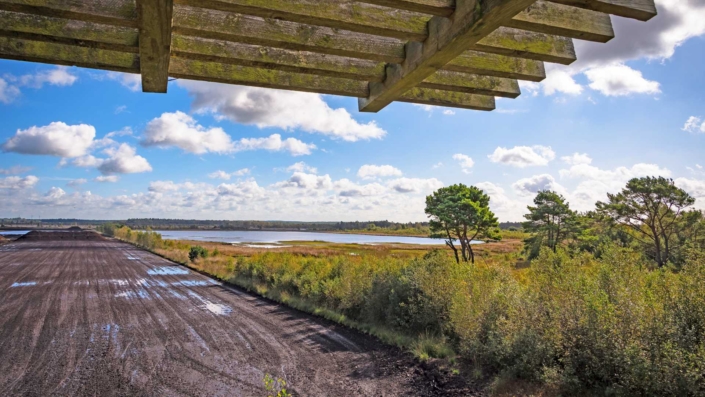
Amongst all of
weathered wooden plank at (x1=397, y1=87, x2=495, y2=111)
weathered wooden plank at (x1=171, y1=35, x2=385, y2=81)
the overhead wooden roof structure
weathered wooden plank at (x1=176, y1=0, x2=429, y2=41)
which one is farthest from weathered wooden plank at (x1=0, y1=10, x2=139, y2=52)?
weathered wooden plank at (x1=397, y1=87, x2=495, y2=111)

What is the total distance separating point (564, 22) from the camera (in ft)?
6.57

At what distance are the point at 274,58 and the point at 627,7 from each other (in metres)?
1.97

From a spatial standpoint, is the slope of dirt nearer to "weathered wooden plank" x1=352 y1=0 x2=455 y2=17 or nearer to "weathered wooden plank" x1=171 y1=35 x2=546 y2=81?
"weathered wooden plank" x1=171 y1=35 x2=546 y2=81

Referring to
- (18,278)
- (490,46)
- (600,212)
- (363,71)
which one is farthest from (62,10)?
Answer: (600,212)

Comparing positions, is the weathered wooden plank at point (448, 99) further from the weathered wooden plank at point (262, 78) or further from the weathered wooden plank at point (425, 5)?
the weathered wooden plank at point (425, 5)

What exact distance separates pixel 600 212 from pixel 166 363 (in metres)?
34.9

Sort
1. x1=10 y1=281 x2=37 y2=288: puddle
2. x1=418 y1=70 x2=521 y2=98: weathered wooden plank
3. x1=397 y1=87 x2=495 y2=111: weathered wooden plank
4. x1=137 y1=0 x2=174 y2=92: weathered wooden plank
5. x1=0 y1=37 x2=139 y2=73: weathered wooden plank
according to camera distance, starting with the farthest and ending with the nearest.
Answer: x1=10 y1=281 x2=37 y2=288: puddle, x1=397 y1=87 x2=495 y2=111: weathered wooden plank, x1=418 y1=70 x2=521 y2=98: weathered wooden plank, x1=0 y1=37 x2=139 y2=73: weathered wooden plank, x1=137 y1=0 x2=174 y2=92: weathered wooden plank

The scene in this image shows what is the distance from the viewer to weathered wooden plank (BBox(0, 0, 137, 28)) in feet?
5.51

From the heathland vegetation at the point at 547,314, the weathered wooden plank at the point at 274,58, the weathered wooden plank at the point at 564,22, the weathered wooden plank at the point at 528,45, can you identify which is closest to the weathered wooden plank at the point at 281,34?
the weathered wooden plank at the point at 274,58

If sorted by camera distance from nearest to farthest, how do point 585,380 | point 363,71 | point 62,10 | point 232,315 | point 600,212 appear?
1. point 62,10
2. point 363,71
3. point 585,380
4. point 232,315
5. point 600,212

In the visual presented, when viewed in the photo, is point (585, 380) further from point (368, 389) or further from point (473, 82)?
point (473, 82)

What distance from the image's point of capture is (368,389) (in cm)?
615

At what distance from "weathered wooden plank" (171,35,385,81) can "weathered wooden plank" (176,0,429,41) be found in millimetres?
529

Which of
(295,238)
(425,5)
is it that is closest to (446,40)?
(425,5)
